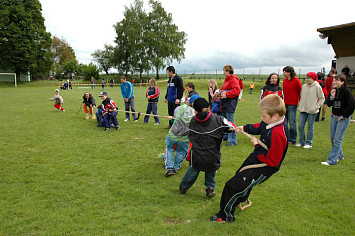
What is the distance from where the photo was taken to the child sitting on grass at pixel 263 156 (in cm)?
308

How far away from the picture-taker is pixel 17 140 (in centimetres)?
795

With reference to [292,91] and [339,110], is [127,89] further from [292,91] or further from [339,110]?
[339,110]

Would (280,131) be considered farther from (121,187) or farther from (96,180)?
(96,180)

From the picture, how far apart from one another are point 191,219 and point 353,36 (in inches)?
1004

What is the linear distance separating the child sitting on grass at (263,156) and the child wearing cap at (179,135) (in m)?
1.57

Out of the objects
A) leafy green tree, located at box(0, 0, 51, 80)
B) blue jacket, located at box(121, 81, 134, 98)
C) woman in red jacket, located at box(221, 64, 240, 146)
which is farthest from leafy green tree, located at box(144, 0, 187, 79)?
woman in red jacket, located at box(221, 64, 240, 146)

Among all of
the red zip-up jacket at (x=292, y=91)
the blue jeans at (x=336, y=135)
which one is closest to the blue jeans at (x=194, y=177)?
the blue jeans at (x=336, y=135)

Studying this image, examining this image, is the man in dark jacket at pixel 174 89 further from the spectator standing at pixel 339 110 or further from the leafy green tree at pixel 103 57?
the leafy green tree at pixel 103 57

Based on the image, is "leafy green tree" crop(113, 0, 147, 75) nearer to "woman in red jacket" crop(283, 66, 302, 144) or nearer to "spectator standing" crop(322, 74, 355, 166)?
"woman in red jacket" crop(283, 66, 302, 144)

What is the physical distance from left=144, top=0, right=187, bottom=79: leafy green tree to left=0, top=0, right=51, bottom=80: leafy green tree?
21.4m

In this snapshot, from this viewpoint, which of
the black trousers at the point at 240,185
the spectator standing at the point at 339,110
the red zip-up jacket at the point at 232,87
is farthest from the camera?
the red zip-up jacket at the point at 232,87

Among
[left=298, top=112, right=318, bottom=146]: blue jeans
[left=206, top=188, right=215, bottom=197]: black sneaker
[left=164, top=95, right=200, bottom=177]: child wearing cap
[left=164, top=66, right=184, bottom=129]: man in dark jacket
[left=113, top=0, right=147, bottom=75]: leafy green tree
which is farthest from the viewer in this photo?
[left=113, top=0, right=147, bottom=75]: leafy green tree

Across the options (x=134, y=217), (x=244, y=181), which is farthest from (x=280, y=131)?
(x=134, y=217)

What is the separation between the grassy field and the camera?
344 centimetres
